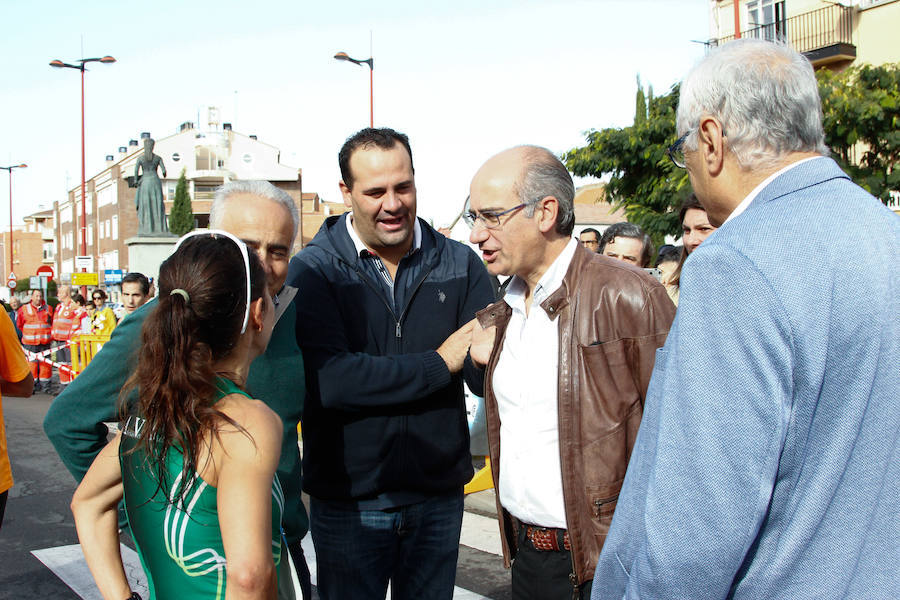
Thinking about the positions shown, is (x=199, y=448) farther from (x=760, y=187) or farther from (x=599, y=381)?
(x=760, y=187)

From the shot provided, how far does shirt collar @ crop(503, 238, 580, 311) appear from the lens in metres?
2.62

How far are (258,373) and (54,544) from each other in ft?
14.8

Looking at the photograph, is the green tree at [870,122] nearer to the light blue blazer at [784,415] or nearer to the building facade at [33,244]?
the light blue blazer at [784,415]

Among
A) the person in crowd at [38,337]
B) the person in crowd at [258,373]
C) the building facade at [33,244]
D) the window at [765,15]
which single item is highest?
the window at [765,15]

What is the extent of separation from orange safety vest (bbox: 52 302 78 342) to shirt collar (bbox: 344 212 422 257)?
48.3ft

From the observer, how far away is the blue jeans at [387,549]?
293 centimetres

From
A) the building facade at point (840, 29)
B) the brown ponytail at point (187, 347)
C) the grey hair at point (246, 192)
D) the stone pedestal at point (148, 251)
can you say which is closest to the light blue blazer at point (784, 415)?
the brown ponytail at point (187, 347)

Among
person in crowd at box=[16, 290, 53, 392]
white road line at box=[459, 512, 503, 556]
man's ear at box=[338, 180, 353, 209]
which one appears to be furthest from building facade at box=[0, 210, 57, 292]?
man's ear at box=[338, 180, 353, 209]

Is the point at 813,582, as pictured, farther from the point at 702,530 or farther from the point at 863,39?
the point at 863,39

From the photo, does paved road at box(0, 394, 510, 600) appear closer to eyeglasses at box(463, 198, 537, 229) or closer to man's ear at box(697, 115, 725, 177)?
eyeglasses at box(463, 198, 537, 229)

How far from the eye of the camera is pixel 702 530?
1.33m

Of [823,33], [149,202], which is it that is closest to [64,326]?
[149,202]

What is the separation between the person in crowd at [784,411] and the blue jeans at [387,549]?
1635 mm

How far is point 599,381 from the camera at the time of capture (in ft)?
7.92
